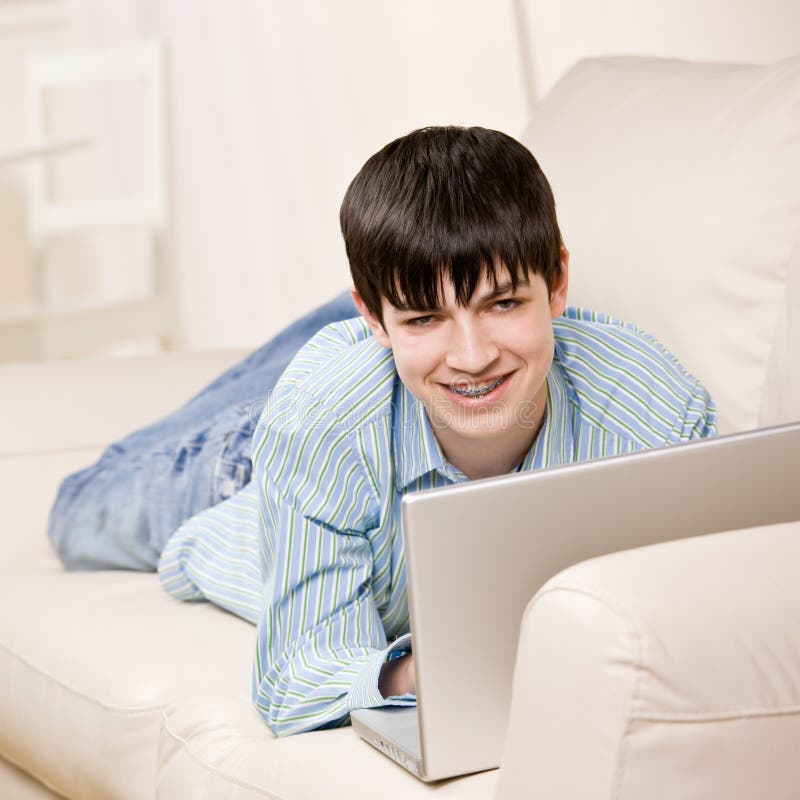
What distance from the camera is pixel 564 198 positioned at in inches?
58.8

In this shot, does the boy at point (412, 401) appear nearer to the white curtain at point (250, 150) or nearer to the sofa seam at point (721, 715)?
the sofa seam at point (721, 715)

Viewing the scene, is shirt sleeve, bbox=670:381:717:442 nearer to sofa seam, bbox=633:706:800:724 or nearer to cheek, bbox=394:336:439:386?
cheek, bbox=394:336:439:386

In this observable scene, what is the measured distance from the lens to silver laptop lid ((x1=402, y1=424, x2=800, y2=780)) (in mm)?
785

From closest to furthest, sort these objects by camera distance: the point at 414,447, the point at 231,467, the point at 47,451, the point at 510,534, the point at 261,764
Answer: the point at 510,534 → the point at 261,764 → the point at 414,447 → the point at 231,467 → the point at 47,451

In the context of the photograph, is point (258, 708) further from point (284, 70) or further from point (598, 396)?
point (284, 70)

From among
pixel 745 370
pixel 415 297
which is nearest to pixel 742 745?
pixel 415 297

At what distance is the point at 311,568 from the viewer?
43.7 inches

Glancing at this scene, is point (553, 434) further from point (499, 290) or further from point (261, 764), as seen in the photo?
point (261, 764)

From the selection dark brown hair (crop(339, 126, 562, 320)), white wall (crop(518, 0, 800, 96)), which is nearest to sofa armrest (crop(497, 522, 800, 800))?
dark brown hair (crop(339, 126, 562, 320))

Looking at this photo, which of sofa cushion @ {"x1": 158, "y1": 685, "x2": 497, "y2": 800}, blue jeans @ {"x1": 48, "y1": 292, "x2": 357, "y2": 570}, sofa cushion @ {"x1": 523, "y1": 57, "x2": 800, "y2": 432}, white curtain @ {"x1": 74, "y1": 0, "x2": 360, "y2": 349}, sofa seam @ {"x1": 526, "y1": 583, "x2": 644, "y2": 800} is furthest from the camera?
white curtain @ {"x1": 74, "y1": 0, "x2": 360, "y2": 349}

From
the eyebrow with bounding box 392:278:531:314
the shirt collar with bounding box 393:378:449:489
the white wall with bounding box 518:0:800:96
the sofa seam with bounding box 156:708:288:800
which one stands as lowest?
the sofa seam with bounding box 156:708:288:800

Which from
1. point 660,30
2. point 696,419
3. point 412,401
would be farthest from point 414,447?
point 660,30

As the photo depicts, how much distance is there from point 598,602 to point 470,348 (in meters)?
0.38

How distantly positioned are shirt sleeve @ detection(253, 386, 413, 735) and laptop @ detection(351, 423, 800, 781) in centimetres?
20
